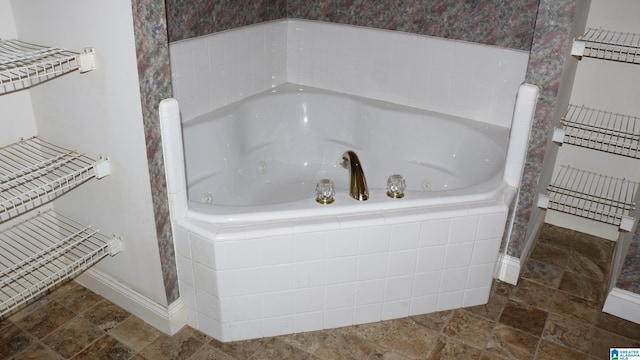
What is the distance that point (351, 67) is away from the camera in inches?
132

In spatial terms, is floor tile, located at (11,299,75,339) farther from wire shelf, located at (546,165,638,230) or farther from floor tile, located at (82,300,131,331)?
wire shelf, located at (546,165,638,230)

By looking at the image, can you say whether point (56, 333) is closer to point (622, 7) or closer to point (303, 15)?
point (303, 15)

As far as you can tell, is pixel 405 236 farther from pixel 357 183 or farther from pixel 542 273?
pixel 542 273

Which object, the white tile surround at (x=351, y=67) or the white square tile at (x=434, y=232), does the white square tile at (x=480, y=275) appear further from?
the white tile surround at (x=351, y=67)

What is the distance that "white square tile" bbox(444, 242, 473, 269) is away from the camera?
7.68ft

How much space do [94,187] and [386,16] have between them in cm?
183

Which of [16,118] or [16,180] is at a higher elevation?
[16,118]

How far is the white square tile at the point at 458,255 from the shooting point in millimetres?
2340

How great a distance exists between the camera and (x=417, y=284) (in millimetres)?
2393

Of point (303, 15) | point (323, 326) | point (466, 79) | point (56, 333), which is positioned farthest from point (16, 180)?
point (466, 79)

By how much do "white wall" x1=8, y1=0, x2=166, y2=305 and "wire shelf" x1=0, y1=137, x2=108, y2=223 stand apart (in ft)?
0.16

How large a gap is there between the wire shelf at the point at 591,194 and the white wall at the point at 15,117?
2.37 metres

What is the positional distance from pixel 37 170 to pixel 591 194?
2.63 meters

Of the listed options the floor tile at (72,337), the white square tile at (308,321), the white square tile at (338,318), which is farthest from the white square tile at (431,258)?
the floor tile at (72,337)
